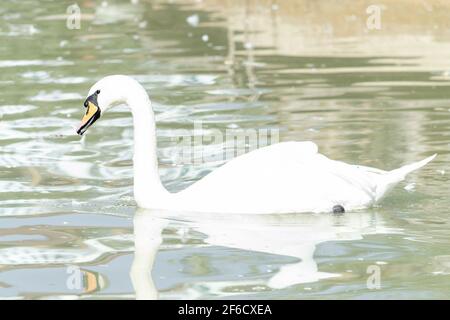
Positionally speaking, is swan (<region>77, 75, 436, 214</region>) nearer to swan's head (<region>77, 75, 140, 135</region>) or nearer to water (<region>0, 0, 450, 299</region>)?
swan's head (<region>77, 75, 140, 135</region>)

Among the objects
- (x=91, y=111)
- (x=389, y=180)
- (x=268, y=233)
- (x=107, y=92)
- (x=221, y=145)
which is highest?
(x=107, y=92)

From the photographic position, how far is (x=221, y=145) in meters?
12.8

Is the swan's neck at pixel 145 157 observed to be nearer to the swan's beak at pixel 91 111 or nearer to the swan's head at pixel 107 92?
the swan's head at pixel 107 92

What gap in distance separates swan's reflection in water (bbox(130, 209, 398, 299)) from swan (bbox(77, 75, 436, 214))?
3.1 inches

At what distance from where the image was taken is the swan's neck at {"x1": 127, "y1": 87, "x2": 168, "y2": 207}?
10133 mm

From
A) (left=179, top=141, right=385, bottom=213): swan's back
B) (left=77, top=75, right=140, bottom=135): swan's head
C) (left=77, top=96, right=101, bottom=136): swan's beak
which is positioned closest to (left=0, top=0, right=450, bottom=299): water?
(left=179, top=141, right=385, bottom=213): swan's back

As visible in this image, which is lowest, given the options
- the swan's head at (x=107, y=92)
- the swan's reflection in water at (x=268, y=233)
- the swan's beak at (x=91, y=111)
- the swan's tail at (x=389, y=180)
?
the swan's reflection in water at (x=268, y=233)

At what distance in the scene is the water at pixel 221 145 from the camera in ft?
27.7

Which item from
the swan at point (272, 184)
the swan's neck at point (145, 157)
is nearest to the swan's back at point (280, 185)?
the swan at point (272, 184)

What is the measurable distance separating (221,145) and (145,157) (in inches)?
104

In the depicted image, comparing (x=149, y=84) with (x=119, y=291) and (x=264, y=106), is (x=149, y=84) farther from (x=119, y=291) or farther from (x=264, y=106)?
(x=119, y=291)

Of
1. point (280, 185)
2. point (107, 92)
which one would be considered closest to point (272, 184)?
point (280, 185)

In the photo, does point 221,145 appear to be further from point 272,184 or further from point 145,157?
point 272,184

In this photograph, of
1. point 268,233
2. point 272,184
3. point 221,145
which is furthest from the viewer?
point 221,145
